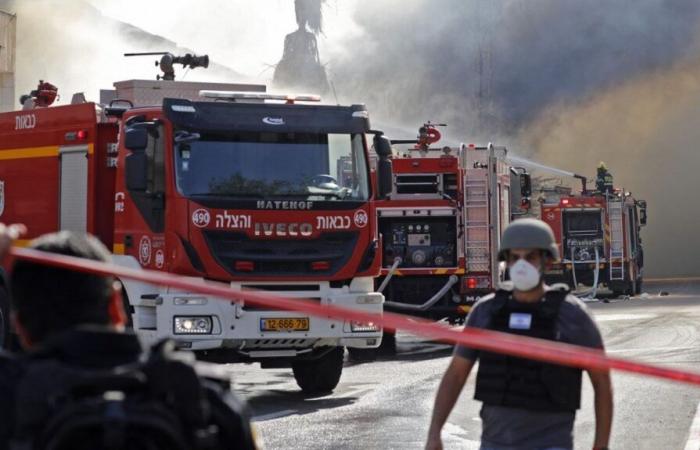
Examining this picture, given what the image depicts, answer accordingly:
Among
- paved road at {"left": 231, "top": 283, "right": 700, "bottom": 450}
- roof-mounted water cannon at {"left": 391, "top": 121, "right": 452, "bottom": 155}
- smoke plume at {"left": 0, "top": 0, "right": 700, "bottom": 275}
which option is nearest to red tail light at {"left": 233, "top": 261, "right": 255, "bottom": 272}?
paved road at {"left": 231, "top": 283, "right": 700, "bottom": 450}

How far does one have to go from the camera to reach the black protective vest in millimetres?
5035

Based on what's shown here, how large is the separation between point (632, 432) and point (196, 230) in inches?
156

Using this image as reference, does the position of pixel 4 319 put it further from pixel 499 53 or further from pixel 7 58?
pixel 499 53

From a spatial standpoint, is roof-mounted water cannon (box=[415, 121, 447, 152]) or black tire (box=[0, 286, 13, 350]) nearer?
black tire (box=[0, 286, 13, 350])

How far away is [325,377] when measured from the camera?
13.5m

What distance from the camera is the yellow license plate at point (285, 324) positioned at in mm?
12359

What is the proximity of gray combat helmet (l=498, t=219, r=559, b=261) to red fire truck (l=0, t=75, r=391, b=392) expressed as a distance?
22.8ft

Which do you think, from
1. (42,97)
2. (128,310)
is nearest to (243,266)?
(128,310)

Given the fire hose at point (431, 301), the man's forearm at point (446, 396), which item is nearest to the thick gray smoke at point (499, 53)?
the fire hose at point (431, 301)

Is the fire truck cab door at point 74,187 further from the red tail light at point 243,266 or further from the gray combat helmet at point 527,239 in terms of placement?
the gray combat helmet at point 527,239

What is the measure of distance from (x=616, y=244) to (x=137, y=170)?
74.6 ft

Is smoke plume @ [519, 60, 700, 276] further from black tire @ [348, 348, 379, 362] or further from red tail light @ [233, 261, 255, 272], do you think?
red tail light @ [233, 261, 255, 272]

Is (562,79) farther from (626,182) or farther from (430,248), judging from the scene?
(430,248)

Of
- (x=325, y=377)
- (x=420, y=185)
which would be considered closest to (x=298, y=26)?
(x=420, y=185)
